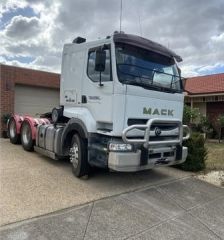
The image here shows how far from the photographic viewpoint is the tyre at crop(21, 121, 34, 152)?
915 cm

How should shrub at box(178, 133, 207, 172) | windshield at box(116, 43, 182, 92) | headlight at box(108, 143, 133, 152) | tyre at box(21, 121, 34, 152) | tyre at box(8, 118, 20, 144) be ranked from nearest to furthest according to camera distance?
1. headlight at box(108, 143, 133, 152)
2. windshield at box(116, 43, 182, 92)
3. shrub at box(178, 133, 207, 172)
4. tyre at box(21, 121, 34, 152)
5. tyre at box(8, 118, 20, 144)

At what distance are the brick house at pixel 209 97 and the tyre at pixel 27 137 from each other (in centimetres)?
1161

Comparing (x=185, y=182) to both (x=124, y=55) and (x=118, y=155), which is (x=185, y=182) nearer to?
(x=118, y=155)

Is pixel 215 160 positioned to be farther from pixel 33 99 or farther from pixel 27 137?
pixel 33 99

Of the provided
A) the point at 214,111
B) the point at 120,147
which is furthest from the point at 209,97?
the point at 120,147

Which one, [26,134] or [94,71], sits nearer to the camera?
[94,71]

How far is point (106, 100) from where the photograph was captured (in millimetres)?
6043

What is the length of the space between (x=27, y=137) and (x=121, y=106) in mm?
4642

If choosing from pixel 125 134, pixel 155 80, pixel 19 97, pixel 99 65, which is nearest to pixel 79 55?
pixel 99 65

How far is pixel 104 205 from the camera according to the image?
532 centimetres

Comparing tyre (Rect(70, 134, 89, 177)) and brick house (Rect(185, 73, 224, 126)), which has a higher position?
brick house (Rect(185, 73, 224, 126))

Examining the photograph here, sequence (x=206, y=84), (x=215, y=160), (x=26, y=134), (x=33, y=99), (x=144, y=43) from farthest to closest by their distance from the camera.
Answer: (x=206, y=84) < (x=33, y=99) < (x=215, y=160) < (x=26, y=134) < (x=144, y=43)

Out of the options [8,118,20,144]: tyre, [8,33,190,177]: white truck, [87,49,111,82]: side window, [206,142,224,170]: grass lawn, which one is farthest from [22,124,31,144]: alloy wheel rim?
[206,142,224,170]: grass lawn

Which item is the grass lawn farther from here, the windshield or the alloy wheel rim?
the alloy wheel rim
